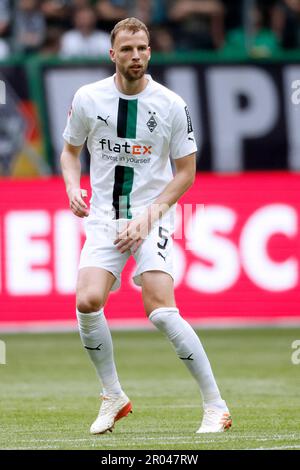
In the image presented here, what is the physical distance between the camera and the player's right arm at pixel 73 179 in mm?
8085

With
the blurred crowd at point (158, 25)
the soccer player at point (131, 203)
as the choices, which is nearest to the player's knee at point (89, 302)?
the soccer player at point (131, 203)

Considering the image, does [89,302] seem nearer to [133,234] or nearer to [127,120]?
[133,234]

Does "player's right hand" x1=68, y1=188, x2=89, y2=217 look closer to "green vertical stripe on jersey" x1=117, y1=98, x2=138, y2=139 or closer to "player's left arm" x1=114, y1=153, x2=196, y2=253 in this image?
"player's left arm" x1=114, y1=153, x2=196, y2=253

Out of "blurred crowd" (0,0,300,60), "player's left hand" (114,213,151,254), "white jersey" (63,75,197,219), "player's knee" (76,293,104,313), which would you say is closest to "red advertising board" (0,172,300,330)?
"blurred crowd" (0,0,300,60)

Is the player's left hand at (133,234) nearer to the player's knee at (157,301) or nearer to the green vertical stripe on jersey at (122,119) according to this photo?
the player's knee at (157,301)

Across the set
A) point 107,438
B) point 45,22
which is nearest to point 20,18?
point 45,22

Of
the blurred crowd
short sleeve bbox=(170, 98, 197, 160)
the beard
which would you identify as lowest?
short sleeve bbox=(170, 98, 197, 160)

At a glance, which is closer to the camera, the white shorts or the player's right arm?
the player's right arm

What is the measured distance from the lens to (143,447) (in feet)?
24.3

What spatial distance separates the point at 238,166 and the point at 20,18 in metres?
3.72

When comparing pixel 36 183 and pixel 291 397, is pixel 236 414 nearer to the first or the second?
pixel 291 397

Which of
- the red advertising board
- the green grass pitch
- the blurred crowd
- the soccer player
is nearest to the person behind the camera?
the green grass pitch

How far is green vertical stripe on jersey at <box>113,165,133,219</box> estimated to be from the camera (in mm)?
8344

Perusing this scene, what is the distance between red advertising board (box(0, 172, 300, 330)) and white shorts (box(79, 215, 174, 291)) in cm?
759
